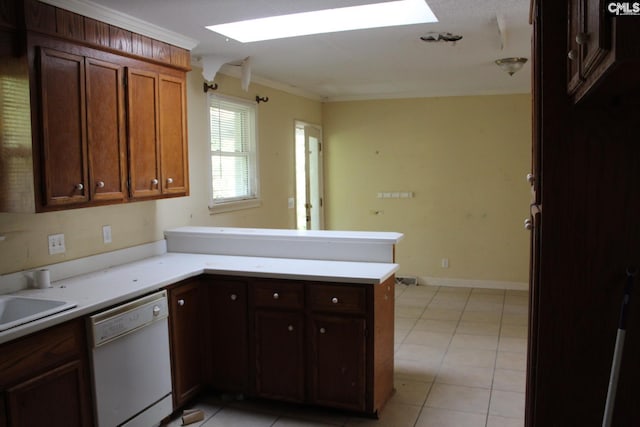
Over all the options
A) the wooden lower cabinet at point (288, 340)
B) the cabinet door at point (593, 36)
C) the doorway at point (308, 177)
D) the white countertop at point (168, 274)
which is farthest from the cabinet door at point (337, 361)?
the doorway at point (308, 177)

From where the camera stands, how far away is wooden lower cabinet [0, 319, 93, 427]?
2.16m

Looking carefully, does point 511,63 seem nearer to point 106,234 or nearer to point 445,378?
point 445,378

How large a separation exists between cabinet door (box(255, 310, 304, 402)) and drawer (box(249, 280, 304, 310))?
0.05m

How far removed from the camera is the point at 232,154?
16.3 feet

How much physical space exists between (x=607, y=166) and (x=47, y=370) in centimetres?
232

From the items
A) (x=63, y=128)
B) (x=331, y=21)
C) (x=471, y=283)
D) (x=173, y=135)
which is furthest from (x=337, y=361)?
(x=471, y=283)

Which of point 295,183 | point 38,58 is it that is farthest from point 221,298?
point 295,183

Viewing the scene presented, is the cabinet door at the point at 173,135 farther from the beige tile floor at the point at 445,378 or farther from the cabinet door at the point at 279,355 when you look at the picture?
the beige tile floor at the point at 445,378

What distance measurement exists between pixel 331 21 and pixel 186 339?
224cm

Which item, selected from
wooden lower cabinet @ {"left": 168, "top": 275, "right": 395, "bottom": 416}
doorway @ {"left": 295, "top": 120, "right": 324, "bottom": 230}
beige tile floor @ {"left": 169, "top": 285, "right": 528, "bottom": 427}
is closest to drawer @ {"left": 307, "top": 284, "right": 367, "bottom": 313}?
wooden lower cabinet @ {"left": 168, "top": 275, "right": 395, "bottom": 416}

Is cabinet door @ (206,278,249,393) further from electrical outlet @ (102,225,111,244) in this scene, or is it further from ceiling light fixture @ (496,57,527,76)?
ceiling light fixture @ (496,57,527,76)

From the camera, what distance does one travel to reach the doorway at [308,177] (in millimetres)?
6469

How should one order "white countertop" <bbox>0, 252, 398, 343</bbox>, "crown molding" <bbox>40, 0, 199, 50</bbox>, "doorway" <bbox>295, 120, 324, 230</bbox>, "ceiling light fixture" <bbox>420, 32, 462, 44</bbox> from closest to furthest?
"white countertop" <bbox>0, 252, 398, 343</bbox> → "crown molding" <bbox>40, 0, 199, 50</bbox> → "ceiling light fixture" <bbox>420, 32, 462, 44</bbox> → "doorway" <bbox>295, 120, 324, 230</bbox>

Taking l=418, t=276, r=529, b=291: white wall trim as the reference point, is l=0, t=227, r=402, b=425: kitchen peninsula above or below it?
above
